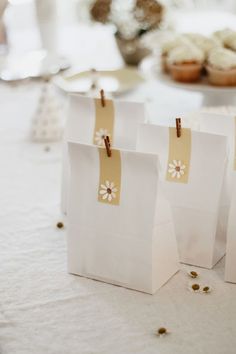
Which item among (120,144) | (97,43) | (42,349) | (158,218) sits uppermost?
(97,43)

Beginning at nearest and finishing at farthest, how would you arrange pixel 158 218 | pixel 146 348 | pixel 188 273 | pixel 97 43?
1. pixel 146 348
2. pixel 158 218
3. pixel 188 273
4. pixel 97 43

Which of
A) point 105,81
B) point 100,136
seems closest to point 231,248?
point 100,136

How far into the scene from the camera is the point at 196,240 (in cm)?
127

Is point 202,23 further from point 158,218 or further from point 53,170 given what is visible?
point 158,218

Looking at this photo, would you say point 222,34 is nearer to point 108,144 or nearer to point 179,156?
point 179,156

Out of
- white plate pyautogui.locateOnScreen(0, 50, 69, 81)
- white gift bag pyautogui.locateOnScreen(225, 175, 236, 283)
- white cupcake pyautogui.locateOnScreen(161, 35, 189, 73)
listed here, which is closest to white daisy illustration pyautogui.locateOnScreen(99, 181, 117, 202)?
white gift bag pyautogui.locateOnScreen(225, 175, 236, 283)

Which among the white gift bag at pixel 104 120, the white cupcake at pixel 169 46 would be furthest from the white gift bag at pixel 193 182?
the white cupcake at pixel 169 46

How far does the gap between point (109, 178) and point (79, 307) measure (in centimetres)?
27

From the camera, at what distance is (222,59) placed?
188 centimetres

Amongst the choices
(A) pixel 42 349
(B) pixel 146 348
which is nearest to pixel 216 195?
(B) pixel 146 348

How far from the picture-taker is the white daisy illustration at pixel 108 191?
1.16 m

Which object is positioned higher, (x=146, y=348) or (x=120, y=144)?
(x=120, y=144)

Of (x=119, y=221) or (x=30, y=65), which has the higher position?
(x=30, y=65)

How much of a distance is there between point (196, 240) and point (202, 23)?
1983mm
